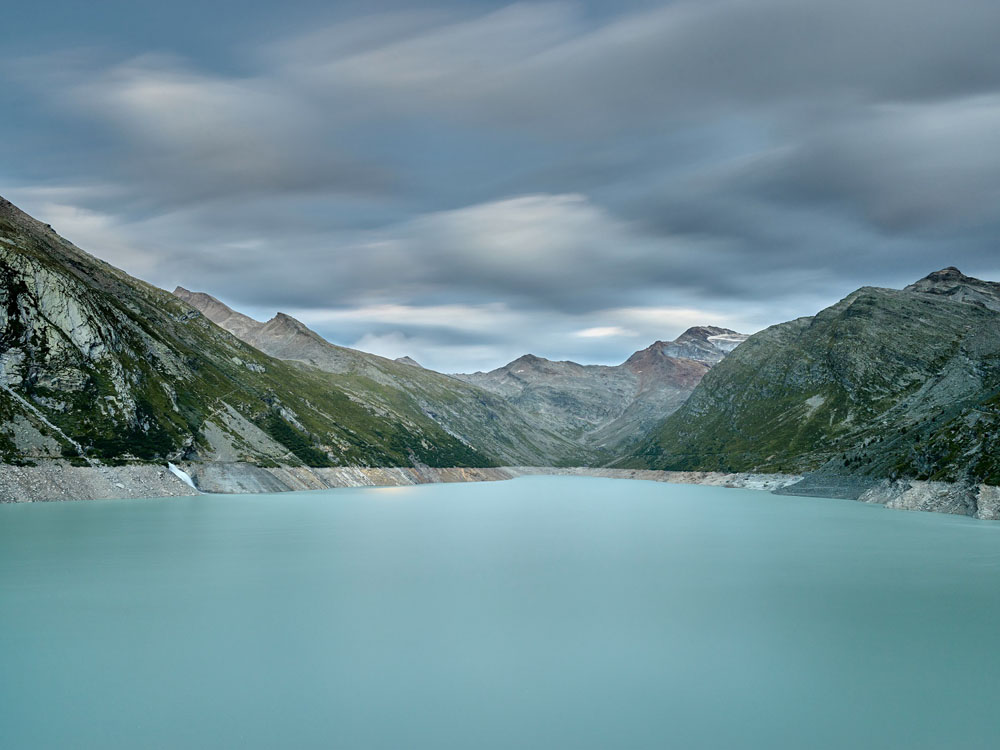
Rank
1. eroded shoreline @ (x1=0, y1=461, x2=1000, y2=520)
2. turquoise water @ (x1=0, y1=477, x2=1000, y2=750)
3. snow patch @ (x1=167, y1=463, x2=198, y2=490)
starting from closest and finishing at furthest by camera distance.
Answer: turquoise water @ (x1=0, y1=477, x2=1000, y2=750) → eroded shoreline @ (x1=0, y1=461, x2=1000, y2=520) → snow patch @ (x1=167, y1=463, x2=198, y2=490)

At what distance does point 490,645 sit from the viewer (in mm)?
33094

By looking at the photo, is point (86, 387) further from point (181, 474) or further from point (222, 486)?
point (222, 486)

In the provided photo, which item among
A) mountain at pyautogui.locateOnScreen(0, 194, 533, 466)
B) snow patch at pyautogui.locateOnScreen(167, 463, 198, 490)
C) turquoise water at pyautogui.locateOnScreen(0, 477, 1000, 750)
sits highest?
mountain at pyautogui.locateOnScreen(0, 194, 533, 466)

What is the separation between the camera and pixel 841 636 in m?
35.3

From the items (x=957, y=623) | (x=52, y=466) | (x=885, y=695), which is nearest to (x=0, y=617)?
(x=885, y=695)

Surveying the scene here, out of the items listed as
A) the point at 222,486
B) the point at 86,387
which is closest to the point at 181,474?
the point at 222,486

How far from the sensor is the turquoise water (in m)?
23.2

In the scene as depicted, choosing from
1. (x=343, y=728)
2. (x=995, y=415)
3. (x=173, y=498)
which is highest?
(x=995, y=415)

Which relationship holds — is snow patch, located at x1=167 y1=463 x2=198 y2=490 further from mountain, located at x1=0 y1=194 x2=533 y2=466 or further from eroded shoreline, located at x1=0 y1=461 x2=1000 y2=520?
mountain, located at x1=0 y1=194 x2=533 y2=466

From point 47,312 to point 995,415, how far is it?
6758 inches

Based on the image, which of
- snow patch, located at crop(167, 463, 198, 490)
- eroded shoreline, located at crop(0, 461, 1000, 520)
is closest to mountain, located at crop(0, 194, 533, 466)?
snow patch, located at crop(167, 463, 198, 490)

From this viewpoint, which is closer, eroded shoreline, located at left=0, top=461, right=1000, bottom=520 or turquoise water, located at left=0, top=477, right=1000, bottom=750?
turquoise water, located at left=0, top=477, right=1000, bottom=750

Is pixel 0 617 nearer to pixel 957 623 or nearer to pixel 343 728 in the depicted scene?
pixel 343 728

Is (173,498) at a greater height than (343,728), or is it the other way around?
(343,728)
